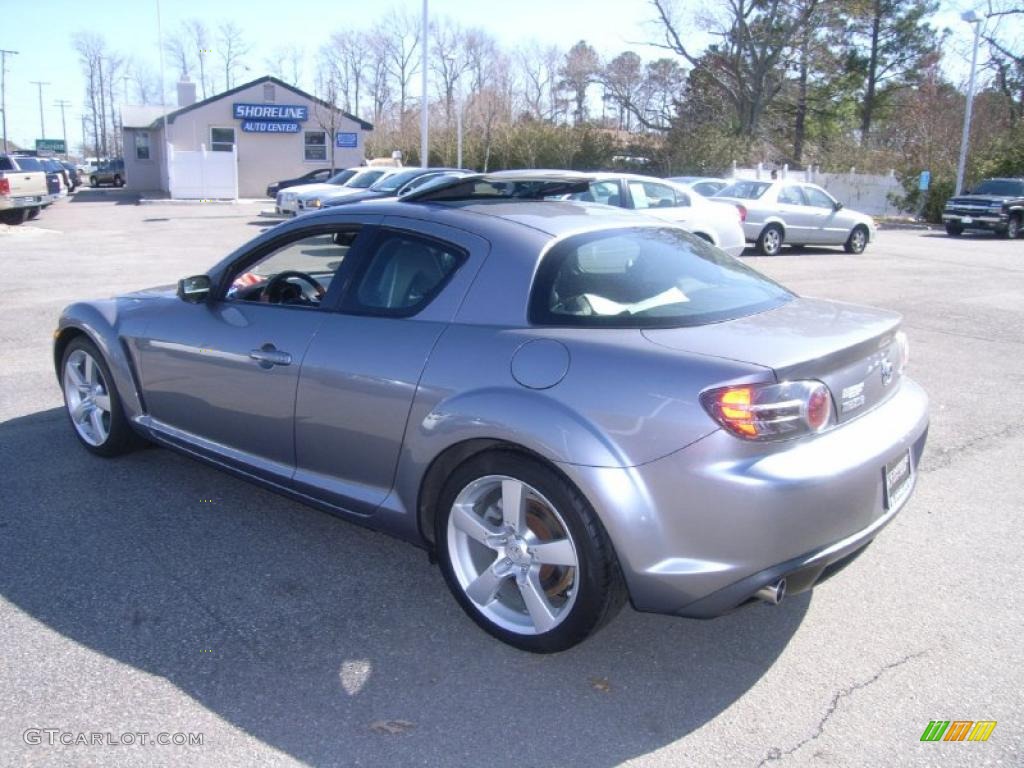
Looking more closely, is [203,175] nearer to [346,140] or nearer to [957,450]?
[346,140]

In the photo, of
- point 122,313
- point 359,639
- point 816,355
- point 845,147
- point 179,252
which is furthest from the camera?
point 845,147

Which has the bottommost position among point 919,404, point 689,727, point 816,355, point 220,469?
point 689,727

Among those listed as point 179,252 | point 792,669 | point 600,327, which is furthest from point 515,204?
point 179,252

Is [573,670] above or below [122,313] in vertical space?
below

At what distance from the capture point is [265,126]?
3894cm

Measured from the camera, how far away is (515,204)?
13.1 ft

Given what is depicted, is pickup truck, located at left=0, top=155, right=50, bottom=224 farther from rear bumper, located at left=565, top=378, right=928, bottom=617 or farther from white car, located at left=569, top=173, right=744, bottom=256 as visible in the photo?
rear bumper, located at left=565, top=378, right=928, bottom=617

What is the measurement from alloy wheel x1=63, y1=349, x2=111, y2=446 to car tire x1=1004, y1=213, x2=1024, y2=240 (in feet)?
88.8

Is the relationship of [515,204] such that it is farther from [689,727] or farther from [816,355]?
[689,727]

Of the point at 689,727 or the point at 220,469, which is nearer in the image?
the point at 689,727

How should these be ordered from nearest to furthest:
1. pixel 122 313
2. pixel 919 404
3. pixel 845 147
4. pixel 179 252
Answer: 1. pixel 919 404
2. pixel 122 313
3. pixel 179 252
4. pixel 845 147

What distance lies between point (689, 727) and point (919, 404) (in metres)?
1.66

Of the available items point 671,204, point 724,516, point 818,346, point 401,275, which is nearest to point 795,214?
point 671,204

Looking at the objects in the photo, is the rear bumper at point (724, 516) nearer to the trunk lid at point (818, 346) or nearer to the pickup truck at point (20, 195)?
the trunk lid at point (818, 346)
